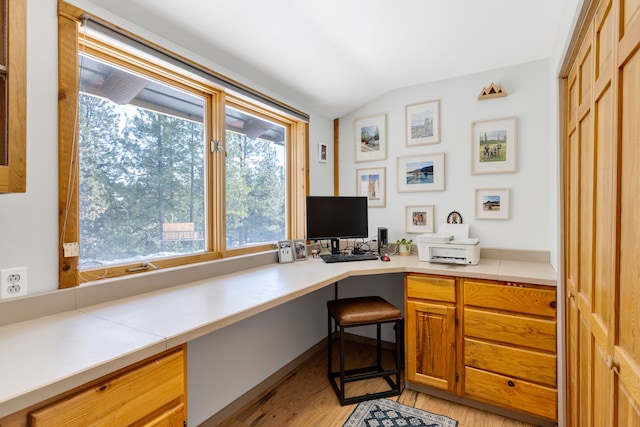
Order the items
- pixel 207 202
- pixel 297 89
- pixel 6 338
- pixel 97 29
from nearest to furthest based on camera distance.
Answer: pixel 6 338 < pixel 97 29 < pixel 207 202 < pixel 297 89

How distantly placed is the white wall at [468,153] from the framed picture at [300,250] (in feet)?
2.47

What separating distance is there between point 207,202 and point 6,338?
1.18 meters

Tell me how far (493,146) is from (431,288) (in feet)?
4.04

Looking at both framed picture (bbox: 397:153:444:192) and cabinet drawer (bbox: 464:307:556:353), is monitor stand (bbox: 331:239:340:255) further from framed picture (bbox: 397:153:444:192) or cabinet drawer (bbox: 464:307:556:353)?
cabinet drawer (bbox: 464:307:556:353)

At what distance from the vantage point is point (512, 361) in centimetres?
195

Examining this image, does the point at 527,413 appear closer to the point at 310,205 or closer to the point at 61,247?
the point at 310,205

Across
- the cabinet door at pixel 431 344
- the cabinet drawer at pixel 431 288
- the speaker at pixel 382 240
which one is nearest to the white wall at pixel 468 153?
the speaker at pixel 382 240

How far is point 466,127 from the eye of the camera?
2652 millimetres

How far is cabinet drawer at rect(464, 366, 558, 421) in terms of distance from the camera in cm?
185

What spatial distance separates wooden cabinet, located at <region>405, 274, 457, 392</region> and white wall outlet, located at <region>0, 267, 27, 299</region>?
2033mm

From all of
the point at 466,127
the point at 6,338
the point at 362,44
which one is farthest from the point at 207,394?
the point at 466,127

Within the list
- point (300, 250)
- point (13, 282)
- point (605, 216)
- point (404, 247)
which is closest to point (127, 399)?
Result: point (13, 282)

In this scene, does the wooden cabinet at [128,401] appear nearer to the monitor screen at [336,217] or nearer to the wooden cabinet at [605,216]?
the wooden cabinet at [605,216]

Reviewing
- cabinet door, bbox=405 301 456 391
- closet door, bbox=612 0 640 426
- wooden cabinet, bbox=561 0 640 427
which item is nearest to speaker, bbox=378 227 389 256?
cabinet door, bbox=405 301 456 391
